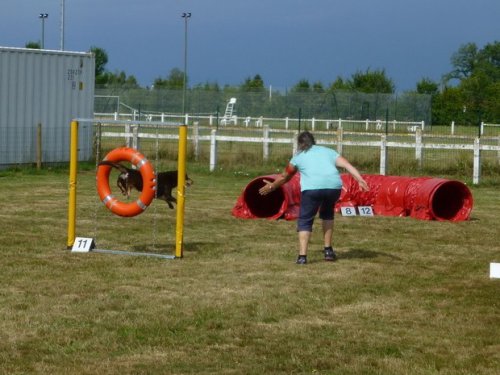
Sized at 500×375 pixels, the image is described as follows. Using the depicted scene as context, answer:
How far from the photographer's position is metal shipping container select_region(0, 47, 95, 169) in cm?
2855

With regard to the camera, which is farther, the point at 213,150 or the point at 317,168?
the point at 213,150

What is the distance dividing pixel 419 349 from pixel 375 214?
1063 cm

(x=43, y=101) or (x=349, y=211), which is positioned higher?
(x=43, y=101)

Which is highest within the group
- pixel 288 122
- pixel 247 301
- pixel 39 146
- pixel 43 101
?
pixel 43 101

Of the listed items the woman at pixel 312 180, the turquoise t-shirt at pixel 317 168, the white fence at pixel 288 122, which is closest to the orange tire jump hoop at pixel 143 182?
the woman at pixel 312 180

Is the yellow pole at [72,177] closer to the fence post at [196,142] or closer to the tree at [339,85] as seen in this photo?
the fence post at [196,142]

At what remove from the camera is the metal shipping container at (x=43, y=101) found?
93.7 ft

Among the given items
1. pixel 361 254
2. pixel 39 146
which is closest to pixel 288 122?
pixel 39 146

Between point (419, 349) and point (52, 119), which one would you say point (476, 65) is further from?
point (419, 349)

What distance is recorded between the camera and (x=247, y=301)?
10.9 m

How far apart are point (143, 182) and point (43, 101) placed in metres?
16.5

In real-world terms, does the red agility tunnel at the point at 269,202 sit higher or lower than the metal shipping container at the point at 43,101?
lower

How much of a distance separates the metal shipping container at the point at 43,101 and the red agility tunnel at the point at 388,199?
10.9 metres

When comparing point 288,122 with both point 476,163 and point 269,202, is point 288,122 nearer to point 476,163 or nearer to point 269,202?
point 476,163
